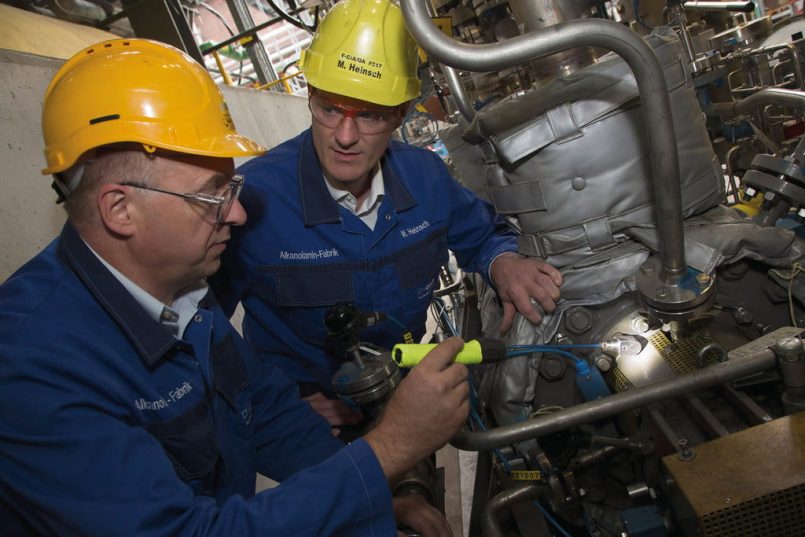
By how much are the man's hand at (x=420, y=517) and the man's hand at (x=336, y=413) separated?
0.48 metres

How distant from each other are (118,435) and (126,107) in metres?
0.64

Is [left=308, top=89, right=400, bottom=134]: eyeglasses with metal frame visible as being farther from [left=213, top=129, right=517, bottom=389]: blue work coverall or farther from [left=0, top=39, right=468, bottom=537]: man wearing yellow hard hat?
[left=0, top=39, right=468, bottom=537]: man wearing yellow hard hat

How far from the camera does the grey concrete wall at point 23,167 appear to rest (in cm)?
154

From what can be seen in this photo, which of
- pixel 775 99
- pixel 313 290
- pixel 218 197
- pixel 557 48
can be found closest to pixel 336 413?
pixel 313 290

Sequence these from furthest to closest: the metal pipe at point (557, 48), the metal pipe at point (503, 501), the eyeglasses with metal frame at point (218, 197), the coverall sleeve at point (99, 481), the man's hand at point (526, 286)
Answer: the man's hand at point (526, 286), the metal pipe at point (503, 501), the eyeglasses with metal frame at point (218, 197), the metal pipe at point (557, 48), the coverall sleeve at point (99, 481)

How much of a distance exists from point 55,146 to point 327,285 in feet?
2.80

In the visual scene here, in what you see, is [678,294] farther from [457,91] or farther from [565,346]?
[457,91]

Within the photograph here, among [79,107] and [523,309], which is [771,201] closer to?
[523,309]

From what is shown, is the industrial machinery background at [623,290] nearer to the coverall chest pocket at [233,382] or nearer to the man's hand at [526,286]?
the man's hand at [526,286]

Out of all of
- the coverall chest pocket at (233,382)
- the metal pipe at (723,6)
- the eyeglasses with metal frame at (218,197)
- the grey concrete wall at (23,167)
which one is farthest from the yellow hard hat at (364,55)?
the metal pipe at (723,6)

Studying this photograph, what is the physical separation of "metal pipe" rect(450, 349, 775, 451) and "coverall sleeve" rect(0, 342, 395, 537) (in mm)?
359

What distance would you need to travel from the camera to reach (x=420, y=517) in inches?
53.4

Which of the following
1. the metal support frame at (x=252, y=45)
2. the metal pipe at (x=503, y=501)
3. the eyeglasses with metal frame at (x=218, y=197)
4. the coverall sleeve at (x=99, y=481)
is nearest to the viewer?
the coverall sleeve at (x=99, y=481)

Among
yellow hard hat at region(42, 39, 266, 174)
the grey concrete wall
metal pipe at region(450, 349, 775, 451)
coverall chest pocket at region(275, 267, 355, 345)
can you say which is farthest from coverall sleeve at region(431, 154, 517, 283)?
the grey concrete wall
